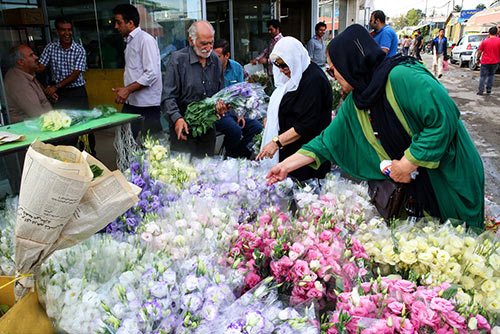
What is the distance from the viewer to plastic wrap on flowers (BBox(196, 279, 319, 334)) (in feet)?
3.54

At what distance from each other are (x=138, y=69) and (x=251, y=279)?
3.62 m

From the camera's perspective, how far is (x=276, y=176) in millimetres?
2082

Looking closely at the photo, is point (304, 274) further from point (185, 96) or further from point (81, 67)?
point (81, 67)

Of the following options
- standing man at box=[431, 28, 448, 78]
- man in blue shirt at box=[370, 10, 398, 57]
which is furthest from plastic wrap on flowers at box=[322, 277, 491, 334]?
standing man at box=[431, 28, 448, 78]

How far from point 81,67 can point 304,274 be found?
4679 mm

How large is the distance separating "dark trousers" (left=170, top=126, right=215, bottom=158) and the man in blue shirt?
4978 mm

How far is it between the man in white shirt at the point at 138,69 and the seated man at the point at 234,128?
2.57 feet

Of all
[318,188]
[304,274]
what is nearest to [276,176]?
[318,188]

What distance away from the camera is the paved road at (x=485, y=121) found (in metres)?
5.16

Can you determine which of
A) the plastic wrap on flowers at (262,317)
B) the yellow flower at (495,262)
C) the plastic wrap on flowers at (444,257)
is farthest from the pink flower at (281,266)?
the yellow flower at (495,262)

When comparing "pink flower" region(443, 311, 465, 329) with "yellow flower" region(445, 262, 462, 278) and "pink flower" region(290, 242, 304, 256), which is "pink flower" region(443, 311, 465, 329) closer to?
"yellow flower" region(445, 262, 462, 278)

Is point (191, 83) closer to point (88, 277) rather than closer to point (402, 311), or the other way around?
point (88, 277)

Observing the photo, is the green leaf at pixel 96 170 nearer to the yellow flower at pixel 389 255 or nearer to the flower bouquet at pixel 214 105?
the yellow flower at pixel 389 255

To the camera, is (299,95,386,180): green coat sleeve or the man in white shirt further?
the man in white shirt
